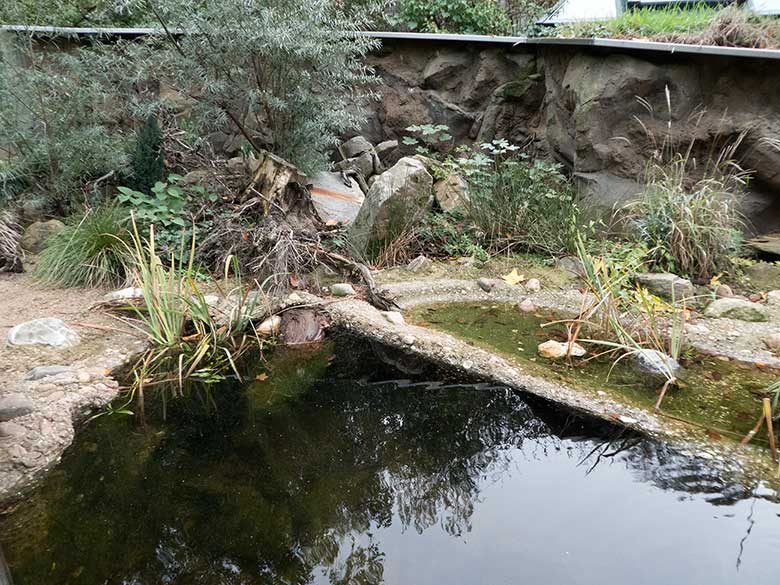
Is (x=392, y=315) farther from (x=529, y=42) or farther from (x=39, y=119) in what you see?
(x=529, y=42)

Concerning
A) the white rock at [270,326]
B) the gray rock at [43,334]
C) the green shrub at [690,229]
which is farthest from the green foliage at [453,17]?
the gray rock at [43,334]

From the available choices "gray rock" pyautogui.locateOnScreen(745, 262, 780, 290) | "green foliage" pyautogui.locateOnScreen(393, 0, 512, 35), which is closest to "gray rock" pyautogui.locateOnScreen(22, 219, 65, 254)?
"green foliage" pyautogui.locateOnScreen(393, 0, 512, 35)

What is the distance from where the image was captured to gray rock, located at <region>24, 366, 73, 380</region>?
255 cm

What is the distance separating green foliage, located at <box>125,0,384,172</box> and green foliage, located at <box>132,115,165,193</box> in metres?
0.42

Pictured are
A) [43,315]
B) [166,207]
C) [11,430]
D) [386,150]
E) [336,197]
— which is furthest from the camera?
[386,150]

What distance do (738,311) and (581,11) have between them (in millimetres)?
4014

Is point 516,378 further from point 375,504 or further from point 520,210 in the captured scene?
point 520,210

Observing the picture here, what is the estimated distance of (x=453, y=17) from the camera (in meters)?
6.29

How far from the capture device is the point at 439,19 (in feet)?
21.0

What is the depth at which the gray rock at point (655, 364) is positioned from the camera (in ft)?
8.73

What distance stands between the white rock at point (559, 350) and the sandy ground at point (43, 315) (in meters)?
2.42

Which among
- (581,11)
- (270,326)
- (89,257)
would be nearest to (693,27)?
(581,11)

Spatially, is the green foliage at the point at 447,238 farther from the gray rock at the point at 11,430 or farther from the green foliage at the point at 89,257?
the gray rock at the point at 11,430

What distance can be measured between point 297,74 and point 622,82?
2783 mm
